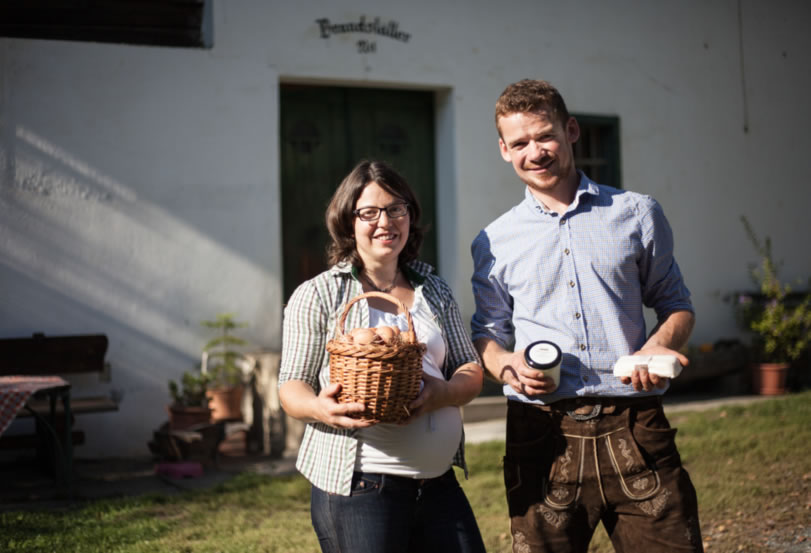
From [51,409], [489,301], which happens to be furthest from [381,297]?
[51,409]

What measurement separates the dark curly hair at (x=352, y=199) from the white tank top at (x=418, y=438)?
0.73ft

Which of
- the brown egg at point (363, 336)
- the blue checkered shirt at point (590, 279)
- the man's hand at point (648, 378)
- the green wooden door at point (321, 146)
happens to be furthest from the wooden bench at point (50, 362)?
the man's hand at point (648, 378)

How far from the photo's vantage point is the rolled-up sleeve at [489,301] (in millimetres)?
2648

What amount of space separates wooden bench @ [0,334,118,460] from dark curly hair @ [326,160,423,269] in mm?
3934

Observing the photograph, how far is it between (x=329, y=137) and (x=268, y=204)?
1.04m

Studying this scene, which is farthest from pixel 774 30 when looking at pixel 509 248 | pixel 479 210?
pixel 509 248

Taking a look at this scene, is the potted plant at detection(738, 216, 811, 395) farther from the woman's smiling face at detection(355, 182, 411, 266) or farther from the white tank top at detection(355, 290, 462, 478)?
the woman's smiling face at detection(355, 182, 411, 266)

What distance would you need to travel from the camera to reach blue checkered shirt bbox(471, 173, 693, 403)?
2449 mm

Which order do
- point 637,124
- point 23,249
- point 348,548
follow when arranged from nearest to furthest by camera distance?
point 348,548 → point 23,249 → point 637,124

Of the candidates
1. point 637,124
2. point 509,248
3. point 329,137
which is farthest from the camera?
point 637,124

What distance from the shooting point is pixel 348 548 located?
224 cm

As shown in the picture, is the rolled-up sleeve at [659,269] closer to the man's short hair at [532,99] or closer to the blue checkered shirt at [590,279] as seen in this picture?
the blue checkered shirt at [590,279]

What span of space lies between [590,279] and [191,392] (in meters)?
4.71

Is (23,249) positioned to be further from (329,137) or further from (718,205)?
(718,205)
